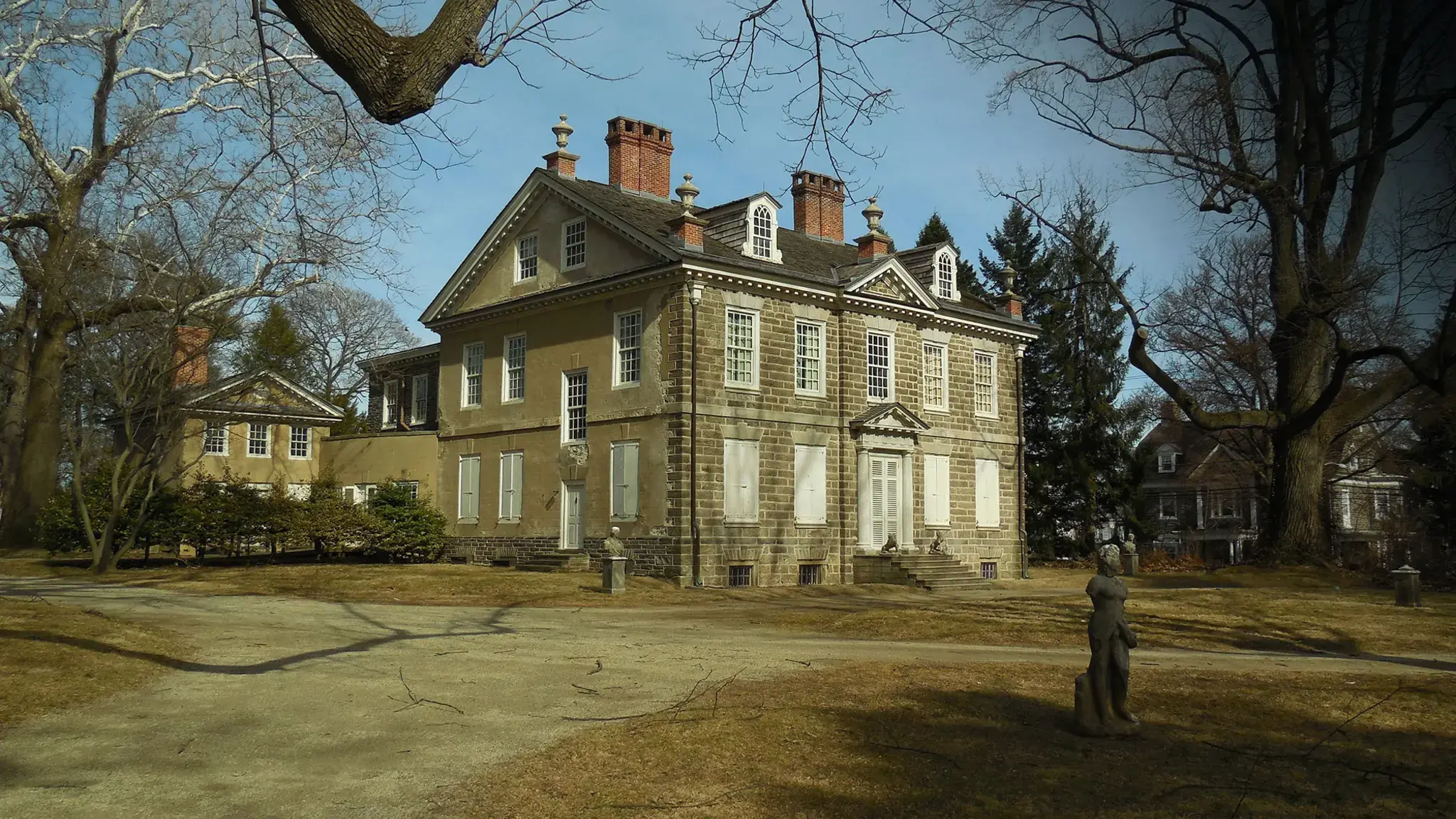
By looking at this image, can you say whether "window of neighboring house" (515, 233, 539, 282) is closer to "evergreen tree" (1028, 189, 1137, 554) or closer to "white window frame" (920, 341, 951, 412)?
"white window frame" (920, 341, 951, 412)

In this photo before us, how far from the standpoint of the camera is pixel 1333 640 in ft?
49.4

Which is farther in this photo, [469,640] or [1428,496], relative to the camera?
[1428,496]

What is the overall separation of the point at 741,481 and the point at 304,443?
18694 millimetres

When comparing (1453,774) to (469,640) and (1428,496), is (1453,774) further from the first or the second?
(1428,496)

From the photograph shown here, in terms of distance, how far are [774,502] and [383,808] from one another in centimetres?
2095

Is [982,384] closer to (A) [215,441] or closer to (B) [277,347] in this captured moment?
(A) [215,441]

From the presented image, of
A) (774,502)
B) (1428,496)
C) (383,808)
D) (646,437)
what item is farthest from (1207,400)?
(383,808)

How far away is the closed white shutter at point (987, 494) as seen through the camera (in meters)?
32.9

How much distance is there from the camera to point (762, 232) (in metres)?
28.6

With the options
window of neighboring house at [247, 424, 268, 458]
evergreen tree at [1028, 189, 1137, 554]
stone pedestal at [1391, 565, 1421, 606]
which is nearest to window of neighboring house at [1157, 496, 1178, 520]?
evergreen tree at [1028, 189, 1137, 554]

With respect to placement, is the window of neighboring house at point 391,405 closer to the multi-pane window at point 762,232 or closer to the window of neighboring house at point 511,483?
the window of neighboring house at point 511,483

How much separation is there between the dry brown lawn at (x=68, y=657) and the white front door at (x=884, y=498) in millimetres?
18916

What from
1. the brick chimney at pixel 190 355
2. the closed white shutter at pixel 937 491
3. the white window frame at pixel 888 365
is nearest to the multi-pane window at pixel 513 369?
the brick chimney at pixel 190 355

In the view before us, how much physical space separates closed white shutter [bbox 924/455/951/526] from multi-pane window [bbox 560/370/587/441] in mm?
9661
